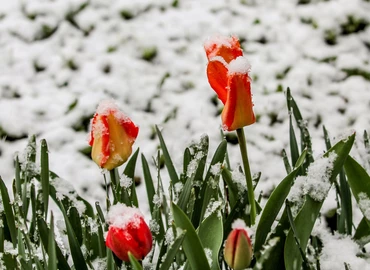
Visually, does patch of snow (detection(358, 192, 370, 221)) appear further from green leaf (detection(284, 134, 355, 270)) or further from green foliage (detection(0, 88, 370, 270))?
green leaf (detection(284, 134, 355, 270))

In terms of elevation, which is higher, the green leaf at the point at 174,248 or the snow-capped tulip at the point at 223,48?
the snow-capped tulip at the point at 223,48

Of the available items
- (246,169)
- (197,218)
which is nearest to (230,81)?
(246,169)

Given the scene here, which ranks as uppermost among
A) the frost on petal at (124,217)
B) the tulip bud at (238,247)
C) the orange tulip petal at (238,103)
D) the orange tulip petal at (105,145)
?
the orange tulip petal at (238,103)

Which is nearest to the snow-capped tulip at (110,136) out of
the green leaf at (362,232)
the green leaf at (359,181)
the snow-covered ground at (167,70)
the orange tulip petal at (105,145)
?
the orange tulip petal at (105,145)

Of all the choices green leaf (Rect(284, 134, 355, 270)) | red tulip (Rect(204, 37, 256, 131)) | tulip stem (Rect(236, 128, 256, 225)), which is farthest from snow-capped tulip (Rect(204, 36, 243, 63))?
green leaf (Rect(284, 134, 355, 270))

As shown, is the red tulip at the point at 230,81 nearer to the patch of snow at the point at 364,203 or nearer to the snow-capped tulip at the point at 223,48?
the snow-capped tulip at the point at 223,48

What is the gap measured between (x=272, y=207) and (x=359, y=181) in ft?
0.73

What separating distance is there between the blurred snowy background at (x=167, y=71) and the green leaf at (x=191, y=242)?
124cm

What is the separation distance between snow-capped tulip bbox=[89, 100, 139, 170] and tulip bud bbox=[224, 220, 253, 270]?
30 cm

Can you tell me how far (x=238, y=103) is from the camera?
892 mm

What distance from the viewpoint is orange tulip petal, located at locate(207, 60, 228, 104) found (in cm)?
90

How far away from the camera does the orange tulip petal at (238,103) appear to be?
87 cm

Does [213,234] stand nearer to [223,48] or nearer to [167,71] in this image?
[223,48]

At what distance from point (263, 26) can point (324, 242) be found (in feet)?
6.58
